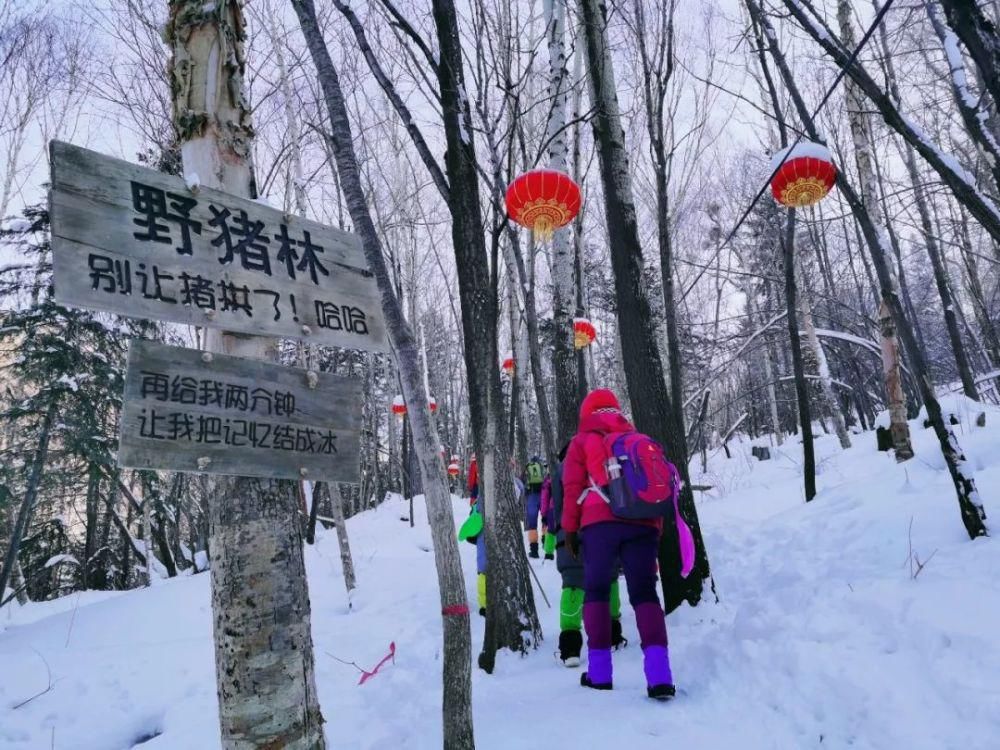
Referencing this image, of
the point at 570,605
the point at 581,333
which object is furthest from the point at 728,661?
the point at 581,333

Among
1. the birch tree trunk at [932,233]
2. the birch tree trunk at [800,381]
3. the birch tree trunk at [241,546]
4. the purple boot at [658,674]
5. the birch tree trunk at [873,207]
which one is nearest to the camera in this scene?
the birch tree trunk at [241,546]

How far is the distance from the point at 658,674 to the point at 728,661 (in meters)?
0.65

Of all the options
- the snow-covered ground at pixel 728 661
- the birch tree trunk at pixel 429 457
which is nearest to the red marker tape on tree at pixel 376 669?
the snow-covered ground at pixel 728 661

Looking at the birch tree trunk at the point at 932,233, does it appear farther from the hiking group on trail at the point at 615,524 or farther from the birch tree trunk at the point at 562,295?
the hiking group on trail at the point at 615,524

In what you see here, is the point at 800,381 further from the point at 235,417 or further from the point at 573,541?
the point at 235,417

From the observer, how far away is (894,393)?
7633 millimetres

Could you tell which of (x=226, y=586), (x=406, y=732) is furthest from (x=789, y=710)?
(x=226, y=586)

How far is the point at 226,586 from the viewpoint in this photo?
1.68 meters

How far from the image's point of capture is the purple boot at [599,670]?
3105mm

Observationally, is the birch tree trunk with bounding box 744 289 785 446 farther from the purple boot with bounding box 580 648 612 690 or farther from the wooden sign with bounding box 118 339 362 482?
the wooden sign with bounding box 118 339 362 482

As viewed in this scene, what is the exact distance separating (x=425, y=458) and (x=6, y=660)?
621 cm

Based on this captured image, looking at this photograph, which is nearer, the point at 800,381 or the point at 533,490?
the point at 800,381

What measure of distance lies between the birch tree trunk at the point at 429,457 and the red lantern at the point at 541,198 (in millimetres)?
1449

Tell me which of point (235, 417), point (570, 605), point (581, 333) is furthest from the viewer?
point (581, 333)
